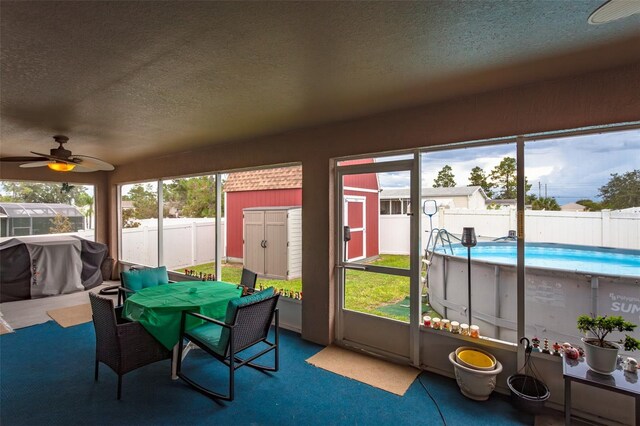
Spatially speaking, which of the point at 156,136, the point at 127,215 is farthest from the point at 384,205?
the point at 127,215

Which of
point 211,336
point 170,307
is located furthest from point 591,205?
point 170,307

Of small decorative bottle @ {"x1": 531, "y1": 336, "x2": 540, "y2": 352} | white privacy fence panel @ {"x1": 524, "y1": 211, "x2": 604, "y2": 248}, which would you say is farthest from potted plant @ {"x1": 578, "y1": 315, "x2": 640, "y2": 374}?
white privacy fence panel @ {"x1": 524, "y1": 211, "x2": 604, "y2": 248}

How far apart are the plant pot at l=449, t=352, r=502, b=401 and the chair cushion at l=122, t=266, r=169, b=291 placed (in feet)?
11.1

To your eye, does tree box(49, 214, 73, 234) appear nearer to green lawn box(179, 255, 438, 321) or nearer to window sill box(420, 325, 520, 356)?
green lawn box(179, 255, 438, 321)

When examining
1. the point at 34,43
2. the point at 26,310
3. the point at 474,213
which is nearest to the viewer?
the point at 34,43

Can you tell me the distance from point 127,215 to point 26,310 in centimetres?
254

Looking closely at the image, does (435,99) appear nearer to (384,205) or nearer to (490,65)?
(490,65)

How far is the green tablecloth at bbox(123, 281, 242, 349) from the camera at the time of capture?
8.43ft

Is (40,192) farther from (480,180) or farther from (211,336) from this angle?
(480,180)

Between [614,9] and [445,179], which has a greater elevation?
[614,9]

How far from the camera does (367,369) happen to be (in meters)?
2.90

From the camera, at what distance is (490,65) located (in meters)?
2.00

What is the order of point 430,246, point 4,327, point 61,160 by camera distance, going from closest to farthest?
point 430,246
point 61,160
point 4,327

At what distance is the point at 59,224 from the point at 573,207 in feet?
27.6
